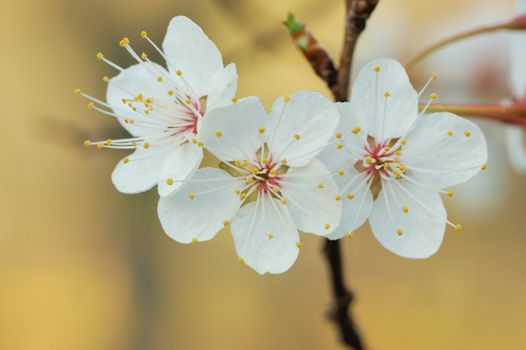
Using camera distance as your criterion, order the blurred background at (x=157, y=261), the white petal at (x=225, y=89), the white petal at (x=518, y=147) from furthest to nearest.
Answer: the blurred background at (x=157, y=261) < the white petal at (x=518, y=147) < the white petal at (x=225, y=89)

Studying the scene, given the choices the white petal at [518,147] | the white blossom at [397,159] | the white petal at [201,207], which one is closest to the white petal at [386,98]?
the white blossom at [397,159]

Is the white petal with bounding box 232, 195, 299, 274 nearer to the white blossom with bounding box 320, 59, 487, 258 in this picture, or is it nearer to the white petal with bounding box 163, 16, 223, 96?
the white blossom with bounding box 320, 59, 487, 258

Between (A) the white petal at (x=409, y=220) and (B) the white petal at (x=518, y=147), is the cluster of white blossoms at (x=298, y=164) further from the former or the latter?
(B) the white petal at (x=518, y=147)

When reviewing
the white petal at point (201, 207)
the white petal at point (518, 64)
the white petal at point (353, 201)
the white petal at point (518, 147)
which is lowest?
the white petal at point (518, 147)

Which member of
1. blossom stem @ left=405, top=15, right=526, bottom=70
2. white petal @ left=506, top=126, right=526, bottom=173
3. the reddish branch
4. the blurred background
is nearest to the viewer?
the reddish branch

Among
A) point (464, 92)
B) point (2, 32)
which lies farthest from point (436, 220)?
point (2, 32)

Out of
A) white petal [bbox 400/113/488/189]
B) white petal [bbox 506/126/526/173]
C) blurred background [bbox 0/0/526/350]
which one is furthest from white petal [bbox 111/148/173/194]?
blurred background [bbox 0/0/526/350]
